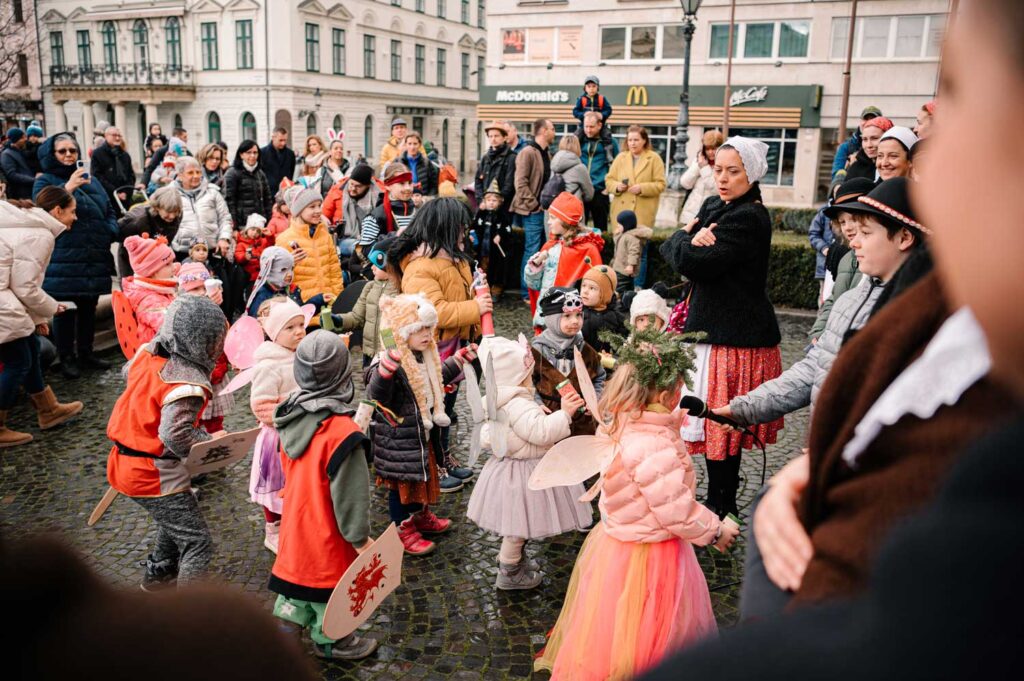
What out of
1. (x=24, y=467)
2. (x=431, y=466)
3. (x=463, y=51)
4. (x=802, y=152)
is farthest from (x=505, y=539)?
(x=463, y=51)

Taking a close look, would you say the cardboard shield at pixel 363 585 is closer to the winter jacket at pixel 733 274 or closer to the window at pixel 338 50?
the winter jacket at pixel 733 274

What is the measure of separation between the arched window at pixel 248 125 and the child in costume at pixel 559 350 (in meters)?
42.1

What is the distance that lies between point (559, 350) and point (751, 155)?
174cm

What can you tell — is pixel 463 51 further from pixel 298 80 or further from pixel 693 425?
pixel 693 425

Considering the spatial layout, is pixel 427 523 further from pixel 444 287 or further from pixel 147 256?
pixel 147 256

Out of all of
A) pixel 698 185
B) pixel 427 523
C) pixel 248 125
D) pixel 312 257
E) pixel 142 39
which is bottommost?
pixel 427 523

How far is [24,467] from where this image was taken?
235 inches

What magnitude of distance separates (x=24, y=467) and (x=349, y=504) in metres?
3.76

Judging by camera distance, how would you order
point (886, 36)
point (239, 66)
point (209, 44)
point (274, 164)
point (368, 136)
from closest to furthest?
point (274, 164)
point (886, 36)
point (239, 66)
point (209, 44)
point (368, 136)

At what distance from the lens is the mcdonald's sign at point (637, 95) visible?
33.4 meters

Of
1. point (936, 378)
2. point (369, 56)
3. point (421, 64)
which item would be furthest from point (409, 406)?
point (421, 64)

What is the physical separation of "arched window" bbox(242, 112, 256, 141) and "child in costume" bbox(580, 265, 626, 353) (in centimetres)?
4182

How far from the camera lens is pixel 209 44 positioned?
43.9m

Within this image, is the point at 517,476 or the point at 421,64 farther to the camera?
the point at 421,64
